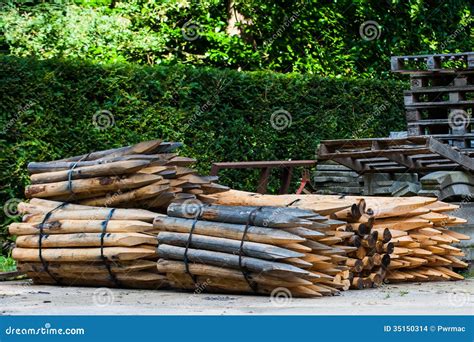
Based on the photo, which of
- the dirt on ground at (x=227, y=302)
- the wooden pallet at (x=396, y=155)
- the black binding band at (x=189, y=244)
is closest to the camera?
the dirt on ground at (x=227, y=302)

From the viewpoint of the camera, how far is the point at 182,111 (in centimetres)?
1736

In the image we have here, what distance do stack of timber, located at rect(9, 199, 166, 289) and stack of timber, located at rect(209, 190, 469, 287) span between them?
4.45 ft

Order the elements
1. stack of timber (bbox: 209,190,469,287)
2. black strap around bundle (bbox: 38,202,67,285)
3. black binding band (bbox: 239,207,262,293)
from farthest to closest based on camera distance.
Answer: black strap around bundle (bbox: 38,202,67,285) → stack of timber (bbox: 209,190,469,287) → black binding band (bbox: 239,207,262,293)

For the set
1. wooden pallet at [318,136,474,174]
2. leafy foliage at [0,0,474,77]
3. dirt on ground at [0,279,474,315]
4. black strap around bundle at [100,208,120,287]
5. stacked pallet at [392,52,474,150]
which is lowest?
dirt on ground at [0,279,474,315]

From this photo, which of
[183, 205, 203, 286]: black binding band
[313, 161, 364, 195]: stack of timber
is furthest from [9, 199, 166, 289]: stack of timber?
[313, 161, 364, 195]: stack of timber

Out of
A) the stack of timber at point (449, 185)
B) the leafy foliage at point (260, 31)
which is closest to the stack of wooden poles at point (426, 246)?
the stack of timber at point (449, 185)

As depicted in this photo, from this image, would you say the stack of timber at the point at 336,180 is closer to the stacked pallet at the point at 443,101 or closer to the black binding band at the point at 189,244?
the stacked pallet at the point at 443,101

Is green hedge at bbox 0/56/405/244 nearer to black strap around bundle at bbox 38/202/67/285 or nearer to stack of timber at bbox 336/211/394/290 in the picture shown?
black strap around bundle at bbox 38/202/67/285

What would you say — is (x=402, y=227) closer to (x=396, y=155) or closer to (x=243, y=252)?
(x=396, y=155)

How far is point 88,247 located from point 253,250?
229 centimetres

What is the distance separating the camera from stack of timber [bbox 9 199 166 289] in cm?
1109

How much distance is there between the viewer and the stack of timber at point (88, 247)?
1109 centimetres

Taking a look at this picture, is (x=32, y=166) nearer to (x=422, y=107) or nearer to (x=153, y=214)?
(x=153, y=214)

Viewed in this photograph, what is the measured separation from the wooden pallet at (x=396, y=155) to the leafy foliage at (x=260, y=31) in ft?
27.5
